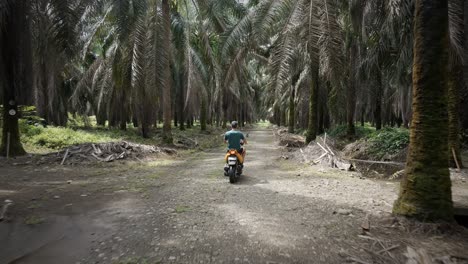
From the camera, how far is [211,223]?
519cm

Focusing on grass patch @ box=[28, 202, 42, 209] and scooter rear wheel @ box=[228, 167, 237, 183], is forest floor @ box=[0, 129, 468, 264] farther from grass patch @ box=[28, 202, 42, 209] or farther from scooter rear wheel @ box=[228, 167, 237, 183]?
scooter rear wheel @ box=[228, 167, 237, 183]

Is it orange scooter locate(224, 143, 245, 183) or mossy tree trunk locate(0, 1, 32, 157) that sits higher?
mossy tree trunk locate(0, 1, 32, 157)

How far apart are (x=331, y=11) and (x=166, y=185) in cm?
785

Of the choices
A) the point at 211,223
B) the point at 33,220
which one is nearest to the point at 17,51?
the point at 33,220

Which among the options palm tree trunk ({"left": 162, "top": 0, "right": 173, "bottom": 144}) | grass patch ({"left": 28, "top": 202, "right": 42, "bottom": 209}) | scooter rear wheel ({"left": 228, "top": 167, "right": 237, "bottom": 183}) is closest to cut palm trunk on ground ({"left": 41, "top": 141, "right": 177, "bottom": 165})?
palm tree trunk ({"left": 162, "top": 0, "right": 173, "bottom": 144})

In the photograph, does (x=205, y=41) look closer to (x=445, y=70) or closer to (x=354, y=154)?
(x=354, y=154)

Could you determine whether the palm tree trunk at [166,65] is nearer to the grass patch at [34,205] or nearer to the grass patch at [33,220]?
the grass patch at [34,205]

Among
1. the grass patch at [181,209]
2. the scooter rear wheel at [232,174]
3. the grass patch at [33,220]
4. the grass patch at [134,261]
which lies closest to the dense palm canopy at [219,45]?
the scooter rear wheel at [232,174]

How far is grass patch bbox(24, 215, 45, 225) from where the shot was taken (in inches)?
200

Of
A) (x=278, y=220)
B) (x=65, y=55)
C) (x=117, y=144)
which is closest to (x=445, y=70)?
(x=278, y=220)

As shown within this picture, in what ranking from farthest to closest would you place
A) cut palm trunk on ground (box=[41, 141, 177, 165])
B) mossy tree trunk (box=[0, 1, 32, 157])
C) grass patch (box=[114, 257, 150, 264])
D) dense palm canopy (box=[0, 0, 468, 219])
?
1. cut palm trunk on ground (box=[41, 141, 177, 165])
2. dense palm canopy (box=[0, 0, 468, 219])
3. mossy tree trunk (box=[0, 1, 32, 157])
4. grass patch (box=[114, 257, 150, 264])

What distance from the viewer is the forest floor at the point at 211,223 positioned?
407cm

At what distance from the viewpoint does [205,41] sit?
1656cm

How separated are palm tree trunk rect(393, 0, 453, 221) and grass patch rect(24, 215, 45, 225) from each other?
5946 mm
